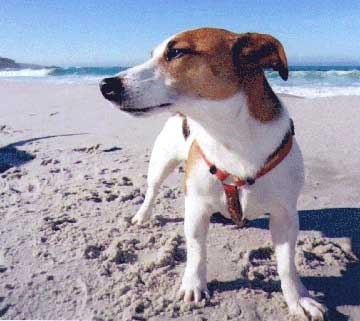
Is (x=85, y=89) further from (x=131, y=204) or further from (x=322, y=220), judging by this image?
(x=322, y=220)

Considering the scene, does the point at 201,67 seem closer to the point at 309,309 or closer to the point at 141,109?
the point at 141,109

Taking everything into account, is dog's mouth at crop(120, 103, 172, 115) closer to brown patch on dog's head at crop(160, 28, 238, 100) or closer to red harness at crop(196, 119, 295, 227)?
brown patch on dog's head at crop(160, 28, 238, 100)

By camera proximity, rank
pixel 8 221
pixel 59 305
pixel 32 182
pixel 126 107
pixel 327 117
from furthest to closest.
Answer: pixel 327 117
pixel 32 182
pixel 8 221
pixel 59 305
pixel 126 107

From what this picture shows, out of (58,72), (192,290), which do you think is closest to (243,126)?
(192,290)

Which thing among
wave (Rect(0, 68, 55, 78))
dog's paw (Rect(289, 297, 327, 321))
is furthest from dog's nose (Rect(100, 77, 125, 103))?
wave (Rect(0, 68, 55, 78))

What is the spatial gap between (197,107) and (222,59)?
221 mm

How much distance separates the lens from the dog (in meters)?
1.86

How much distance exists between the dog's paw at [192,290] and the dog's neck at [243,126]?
566 millimetres

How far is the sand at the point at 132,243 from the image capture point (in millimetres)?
2094

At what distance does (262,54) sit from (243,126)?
0.30 metres

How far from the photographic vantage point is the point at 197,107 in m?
1.88

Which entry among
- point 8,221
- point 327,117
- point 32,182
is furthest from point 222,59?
point 327,117

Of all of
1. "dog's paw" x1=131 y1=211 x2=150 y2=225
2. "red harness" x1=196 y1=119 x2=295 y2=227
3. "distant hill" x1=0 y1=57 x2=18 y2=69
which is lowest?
"dog's paw" x1=131 y1=211 x2=150 y2=225

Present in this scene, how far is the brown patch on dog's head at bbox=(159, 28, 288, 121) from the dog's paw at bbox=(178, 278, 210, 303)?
826 millimetres
